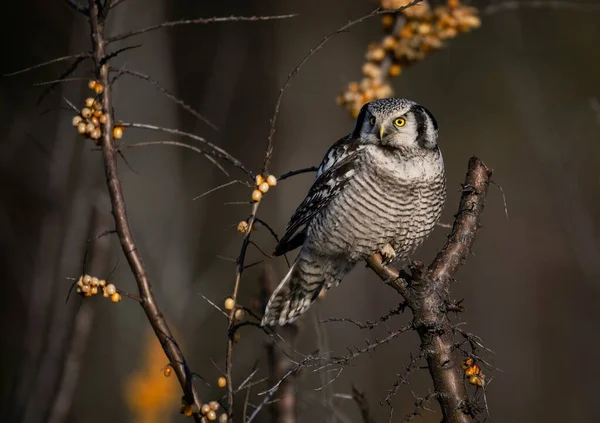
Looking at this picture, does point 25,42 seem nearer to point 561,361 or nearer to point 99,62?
point 561,361

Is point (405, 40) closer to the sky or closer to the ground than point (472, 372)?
closer to the sky

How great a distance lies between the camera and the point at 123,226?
2.26m

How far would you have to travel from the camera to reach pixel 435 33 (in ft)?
14.6

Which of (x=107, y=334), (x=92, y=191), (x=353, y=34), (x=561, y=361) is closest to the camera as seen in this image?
(x=92, y=191)

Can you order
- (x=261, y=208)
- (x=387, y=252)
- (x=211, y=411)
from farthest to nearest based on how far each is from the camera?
(x=261, y=208)
(x=387, y=252)
(x=211, y=411)

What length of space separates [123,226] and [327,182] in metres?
1.73

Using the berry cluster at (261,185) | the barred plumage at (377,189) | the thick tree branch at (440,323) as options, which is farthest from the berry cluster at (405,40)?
the berry cluster at (261,185)

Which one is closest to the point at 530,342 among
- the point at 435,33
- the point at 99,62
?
the point at 435,33

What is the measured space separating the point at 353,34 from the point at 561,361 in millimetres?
6209

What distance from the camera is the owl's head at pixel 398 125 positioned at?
147 inches

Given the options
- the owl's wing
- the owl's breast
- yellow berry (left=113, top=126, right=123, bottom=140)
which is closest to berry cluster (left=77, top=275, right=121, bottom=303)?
yellow berry (left=113, top=126, right=123, bottom=140)

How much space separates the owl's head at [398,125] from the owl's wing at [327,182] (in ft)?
0.34

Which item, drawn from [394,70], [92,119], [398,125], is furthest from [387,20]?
[92,119]

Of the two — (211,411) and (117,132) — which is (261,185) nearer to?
(117,132)
